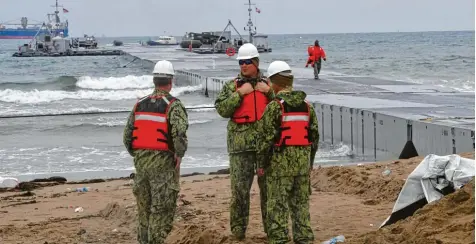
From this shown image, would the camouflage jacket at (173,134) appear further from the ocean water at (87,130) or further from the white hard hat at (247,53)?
the ocean water at (87,130)

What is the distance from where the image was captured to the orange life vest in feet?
24.1

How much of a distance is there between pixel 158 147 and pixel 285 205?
1228mm

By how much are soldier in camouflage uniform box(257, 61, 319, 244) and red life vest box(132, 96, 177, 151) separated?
83 centimetres

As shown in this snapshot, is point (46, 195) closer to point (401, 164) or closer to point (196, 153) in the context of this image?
point (401, 164)

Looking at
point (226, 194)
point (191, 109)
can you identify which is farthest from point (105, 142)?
point (226, 194)

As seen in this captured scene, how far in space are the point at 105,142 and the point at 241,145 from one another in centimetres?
1528

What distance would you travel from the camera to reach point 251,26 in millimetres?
86812

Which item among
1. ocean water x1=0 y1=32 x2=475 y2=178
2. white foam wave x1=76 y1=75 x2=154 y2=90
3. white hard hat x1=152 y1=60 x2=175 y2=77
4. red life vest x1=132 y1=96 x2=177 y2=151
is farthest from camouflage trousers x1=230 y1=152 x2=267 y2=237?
white foam wave x1=76 y1=75 x2=154 y2=90

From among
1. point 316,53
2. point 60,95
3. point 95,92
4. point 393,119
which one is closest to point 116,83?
point 95,92

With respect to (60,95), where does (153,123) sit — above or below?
above

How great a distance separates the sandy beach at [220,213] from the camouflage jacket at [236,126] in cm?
99

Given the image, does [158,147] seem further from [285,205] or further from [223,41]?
[223,41]

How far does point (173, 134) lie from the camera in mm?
7445

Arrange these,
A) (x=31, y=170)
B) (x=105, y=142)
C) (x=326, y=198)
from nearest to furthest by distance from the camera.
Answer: (x=326, y=198)
(x=31, y=170)
(x=105, y=142)
